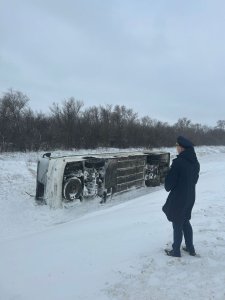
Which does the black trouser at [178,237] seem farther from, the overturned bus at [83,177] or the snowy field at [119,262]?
the overturned bus at [83,177]

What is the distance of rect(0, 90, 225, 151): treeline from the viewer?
101ft

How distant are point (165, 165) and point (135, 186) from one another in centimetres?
283

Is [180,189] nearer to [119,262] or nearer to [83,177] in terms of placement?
[119,262]

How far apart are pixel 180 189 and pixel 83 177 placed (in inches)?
254

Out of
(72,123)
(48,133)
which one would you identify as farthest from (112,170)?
(72,123)

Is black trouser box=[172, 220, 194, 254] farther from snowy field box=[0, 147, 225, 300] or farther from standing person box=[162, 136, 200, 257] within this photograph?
snowy field box=[0, 147, 225, 300]

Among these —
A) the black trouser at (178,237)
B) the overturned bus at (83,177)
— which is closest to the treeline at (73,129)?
the overturned bus at (83,177)

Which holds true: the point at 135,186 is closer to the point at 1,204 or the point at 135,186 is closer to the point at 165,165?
the point at 165,165

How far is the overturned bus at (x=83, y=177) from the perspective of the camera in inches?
432

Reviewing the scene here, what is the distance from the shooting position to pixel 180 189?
5410 mm

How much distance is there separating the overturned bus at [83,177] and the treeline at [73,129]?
1670cm

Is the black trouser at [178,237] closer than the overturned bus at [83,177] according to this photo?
Yes

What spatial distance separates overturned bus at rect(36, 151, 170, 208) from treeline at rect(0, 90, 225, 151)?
16702 millimetres

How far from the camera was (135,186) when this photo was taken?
1448 centimetres
